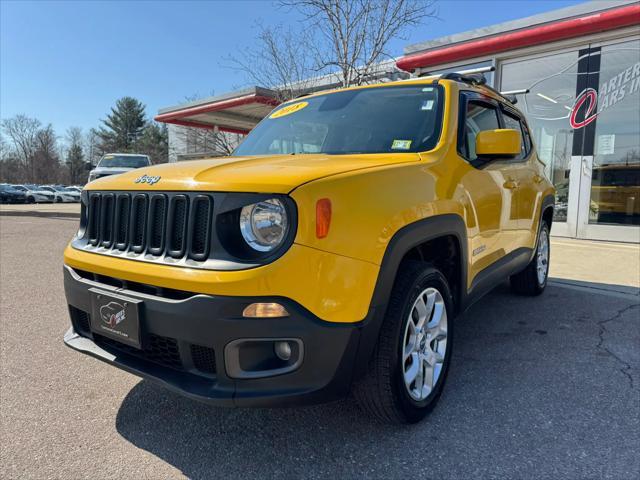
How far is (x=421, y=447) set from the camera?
2.16 meters

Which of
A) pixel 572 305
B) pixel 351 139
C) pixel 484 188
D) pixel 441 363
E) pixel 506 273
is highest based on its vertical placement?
pixel 351 139

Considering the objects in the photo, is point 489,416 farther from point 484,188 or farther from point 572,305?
point 572,305

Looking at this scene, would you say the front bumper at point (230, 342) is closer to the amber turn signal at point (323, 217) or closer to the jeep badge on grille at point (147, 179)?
the amber turn signal at point (323, 217)

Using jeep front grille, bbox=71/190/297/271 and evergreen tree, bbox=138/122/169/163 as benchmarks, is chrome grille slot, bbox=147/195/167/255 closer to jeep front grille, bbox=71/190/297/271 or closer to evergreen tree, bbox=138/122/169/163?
jeep front grille, bbox=71/190/297/271

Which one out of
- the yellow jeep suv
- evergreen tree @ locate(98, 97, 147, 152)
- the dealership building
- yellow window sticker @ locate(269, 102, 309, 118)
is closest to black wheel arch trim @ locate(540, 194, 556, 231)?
the yellow jeep suv

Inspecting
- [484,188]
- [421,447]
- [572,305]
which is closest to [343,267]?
[421,447]

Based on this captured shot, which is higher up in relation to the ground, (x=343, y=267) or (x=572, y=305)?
(x=343, y=267)

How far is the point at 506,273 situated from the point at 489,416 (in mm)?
1506

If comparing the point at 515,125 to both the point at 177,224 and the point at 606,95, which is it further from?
the point at 606,95

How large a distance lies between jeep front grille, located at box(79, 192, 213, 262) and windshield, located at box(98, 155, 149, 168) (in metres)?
13.3

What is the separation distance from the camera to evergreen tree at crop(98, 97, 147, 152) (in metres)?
64.4

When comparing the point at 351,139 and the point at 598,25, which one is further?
the point at 598,25

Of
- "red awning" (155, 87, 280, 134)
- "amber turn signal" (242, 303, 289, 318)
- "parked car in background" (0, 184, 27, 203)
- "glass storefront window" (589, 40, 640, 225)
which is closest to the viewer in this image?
"amber turn signal" (242, 303, 289, 318)

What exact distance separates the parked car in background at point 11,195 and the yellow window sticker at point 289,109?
131ft
